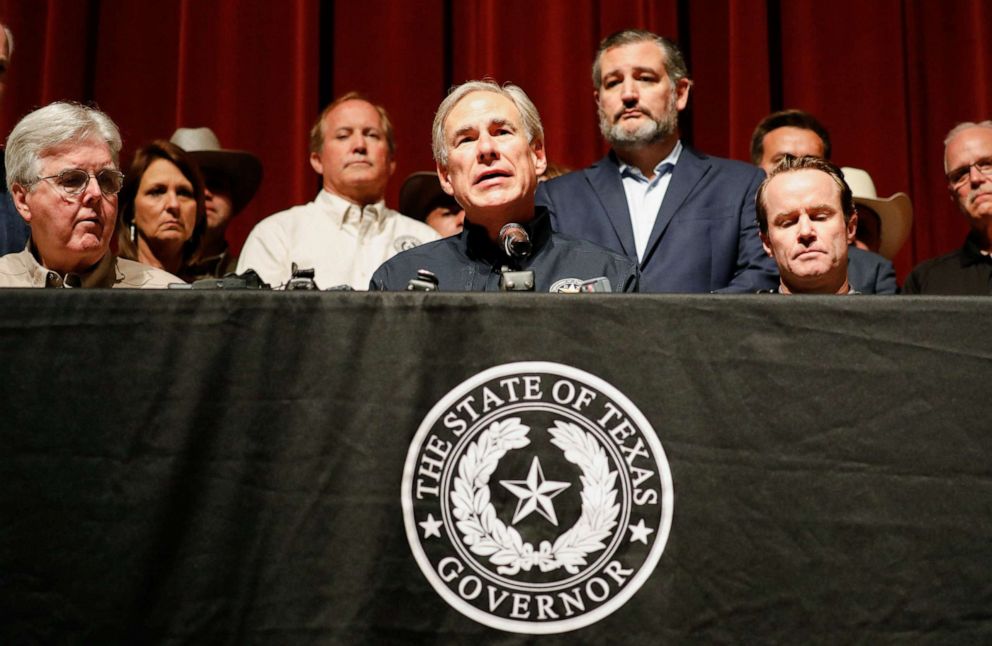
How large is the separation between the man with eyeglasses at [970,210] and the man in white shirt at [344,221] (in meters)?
1.45

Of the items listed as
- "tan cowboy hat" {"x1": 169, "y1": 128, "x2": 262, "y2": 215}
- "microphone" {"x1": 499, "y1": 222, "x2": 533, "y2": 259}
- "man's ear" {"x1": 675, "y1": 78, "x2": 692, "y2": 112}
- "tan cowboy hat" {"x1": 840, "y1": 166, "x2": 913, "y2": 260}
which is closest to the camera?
"microphone" {"x1": 499, "y1": 222, "x2": 533, "y2": 259}

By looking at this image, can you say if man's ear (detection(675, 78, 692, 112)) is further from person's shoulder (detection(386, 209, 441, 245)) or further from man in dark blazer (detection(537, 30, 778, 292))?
person's shoulder (detection(386, 209, 441, 245))

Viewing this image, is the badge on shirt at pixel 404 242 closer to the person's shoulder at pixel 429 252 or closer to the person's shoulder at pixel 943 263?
the person's shoulder at pixel 429 252

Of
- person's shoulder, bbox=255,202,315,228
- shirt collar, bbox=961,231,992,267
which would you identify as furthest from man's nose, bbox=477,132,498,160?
shirt collar, bbox=961,231,992,267

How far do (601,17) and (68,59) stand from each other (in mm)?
2141

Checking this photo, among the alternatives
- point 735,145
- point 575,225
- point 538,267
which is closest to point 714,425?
point 538,267

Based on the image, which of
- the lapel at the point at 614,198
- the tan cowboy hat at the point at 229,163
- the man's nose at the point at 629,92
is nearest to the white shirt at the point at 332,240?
the tan cowboy hat at the point at 229,163

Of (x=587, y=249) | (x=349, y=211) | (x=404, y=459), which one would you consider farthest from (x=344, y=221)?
(x=404, y=459)

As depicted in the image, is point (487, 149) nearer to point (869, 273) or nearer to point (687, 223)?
point (687, 223)

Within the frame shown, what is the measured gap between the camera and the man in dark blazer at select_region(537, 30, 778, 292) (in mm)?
2625

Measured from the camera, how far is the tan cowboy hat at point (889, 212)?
3275 mm

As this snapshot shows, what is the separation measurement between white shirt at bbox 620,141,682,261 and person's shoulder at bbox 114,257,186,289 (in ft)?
3.89

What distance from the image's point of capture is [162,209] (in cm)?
278

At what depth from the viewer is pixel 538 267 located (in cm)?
204
